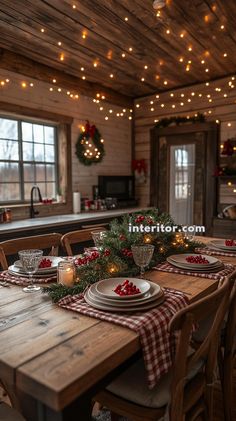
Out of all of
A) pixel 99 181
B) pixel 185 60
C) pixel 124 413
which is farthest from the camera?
pixel 99 181

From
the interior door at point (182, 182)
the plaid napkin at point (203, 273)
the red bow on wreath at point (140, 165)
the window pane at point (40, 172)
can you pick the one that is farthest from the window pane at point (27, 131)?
the plaid napkin at point (203, 273)

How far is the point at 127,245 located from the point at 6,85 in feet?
8.80

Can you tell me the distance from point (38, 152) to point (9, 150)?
1.45ft

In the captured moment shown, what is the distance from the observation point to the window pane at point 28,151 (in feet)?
13.0

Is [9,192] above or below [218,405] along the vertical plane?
above

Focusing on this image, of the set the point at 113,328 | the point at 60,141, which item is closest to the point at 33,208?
the point at 60,141

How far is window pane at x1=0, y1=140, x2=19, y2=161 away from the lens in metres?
3.71

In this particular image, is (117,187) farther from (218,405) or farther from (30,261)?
(30,261)

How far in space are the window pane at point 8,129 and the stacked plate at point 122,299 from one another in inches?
113

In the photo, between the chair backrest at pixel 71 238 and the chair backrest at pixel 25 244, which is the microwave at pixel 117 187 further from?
the chair backrest at pixel 25 244

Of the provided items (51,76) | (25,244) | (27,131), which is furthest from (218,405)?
(51,76)

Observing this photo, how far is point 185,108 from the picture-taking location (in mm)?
4926

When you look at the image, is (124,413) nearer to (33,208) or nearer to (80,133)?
(33,208)

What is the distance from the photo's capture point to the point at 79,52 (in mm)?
3570
